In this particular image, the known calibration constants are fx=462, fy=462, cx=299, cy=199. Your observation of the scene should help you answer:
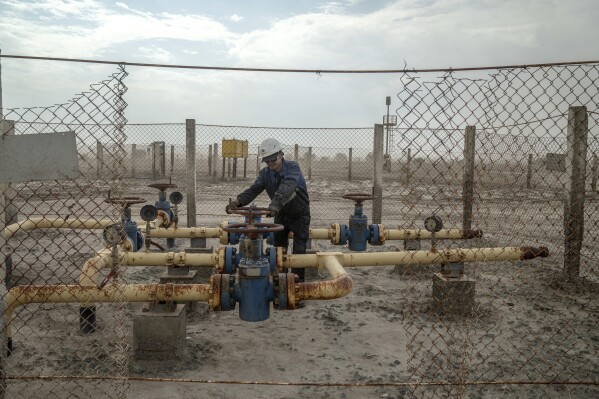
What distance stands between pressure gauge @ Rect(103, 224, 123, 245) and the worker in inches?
52.6

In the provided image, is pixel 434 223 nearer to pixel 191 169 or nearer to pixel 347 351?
pixel 347 351

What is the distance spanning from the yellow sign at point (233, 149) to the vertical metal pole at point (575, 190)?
13.2 metres

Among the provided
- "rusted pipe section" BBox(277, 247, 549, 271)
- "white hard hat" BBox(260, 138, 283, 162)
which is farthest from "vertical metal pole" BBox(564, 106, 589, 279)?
"white hard hat" BBox(260, 138, 283, 162)

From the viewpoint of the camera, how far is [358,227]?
5.97 m

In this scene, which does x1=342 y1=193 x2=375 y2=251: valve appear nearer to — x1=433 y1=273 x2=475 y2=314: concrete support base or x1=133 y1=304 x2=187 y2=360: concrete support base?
x1=433 y1=273 x2=475 y2=314: concrete support base

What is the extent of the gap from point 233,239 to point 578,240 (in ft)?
14.8

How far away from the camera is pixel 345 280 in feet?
11.4

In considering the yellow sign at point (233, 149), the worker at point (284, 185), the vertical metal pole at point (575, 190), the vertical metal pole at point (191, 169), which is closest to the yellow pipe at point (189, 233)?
the worker at point (284, 185)

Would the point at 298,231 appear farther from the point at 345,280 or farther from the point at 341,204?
the point at 341,204

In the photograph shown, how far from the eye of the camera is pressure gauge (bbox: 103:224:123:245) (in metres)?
3.53

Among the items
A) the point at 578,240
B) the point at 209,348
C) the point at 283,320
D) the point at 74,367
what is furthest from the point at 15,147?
the point at 578,240

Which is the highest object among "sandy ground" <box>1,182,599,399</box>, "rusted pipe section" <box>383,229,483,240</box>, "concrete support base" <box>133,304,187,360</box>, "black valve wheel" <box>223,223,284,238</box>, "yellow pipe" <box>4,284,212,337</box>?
"black valve wheel" <box>223,223,284,238</box>

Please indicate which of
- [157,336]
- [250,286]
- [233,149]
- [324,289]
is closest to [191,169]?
[157,336]

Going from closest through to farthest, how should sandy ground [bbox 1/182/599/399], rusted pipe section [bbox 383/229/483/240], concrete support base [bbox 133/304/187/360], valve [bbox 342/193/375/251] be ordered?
sandy ground [bbox 1/182/599/399]
concrete support base [bbox 133/304/187/360]
rusted pipe section [bbox 383/229/483/240]
valve [bbox 342/193/375/251]
